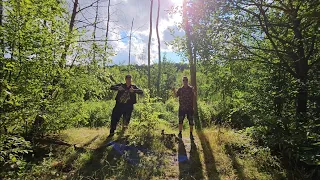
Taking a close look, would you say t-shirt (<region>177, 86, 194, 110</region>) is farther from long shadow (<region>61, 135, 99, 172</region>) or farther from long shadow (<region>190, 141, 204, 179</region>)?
long shadow (<region>61, 135, 99, 172</region>)

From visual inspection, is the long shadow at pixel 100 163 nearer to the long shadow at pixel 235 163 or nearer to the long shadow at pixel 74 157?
the long shadow at pixel 74 157

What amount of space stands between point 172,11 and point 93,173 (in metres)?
4.48

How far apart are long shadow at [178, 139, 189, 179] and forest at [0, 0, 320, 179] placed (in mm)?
23


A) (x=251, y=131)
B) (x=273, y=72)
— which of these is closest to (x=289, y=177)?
(x=251, y=131)

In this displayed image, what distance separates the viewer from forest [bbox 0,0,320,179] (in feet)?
13.6

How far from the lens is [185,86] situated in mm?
7574

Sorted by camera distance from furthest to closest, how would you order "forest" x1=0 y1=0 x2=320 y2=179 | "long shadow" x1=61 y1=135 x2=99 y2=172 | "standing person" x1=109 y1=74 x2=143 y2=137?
"standing person" x1=109 y1=74 x2=143 y2=137
"long shadow" x1=61 y1=135 x2=99 y2=172
"forest" x1=0 y1=0 x2=320 y2=179

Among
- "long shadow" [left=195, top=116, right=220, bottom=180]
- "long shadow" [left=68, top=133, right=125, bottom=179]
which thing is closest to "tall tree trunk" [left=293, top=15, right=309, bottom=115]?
"long shadow" [left=195, top=116, right=220, bottom=180]

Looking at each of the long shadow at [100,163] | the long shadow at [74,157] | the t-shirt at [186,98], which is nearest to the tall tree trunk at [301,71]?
the t-shirt at [186,98]

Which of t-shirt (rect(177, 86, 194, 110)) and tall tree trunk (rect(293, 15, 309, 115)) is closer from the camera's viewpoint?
tall tree trunk (rect(293, 15, 309, 115))

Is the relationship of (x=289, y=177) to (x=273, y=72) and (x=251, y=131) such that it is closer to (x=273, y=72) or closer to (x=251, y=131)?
(x=251, y=131)

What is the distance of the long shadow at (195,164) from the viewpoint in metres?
5.27

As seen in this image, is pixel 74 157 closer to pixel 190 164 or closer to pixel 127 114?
pixel 127 114

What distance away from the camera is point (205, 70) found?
6996 millimetres
